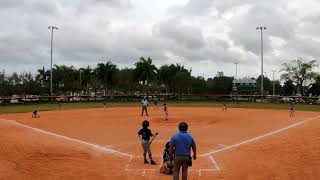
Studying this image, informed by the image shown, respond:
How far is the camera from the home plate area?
15.0 meters

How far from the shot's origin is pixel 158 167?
1564cm

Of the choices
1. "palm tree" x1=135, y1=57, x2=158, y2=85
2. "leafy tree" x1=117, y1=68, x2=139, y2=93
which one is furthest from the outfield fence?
"leafy tree" x1=117, y1=68, x2=139, y2=93

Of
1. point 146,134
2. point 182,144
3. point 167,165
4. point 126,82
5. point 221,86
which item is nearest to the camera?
point 182,144

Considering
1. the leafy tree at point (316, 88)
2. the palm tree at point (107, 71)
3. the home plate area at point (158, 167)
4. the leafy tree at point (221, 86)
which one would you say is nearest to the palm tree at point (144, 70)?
the palm tree at point (107, 71)

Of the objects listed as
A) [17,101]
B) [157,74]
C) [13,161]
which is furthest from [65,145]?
[157,74]

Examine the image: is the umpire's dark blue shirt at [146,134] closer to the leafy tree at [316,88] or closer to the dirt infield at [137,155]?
the dirt infield at [137,155]

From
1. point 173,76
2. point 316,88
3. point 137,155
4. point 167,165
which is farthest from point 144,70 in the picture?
point 167,165

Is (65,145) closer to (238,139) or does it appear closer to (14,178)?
(14,178)

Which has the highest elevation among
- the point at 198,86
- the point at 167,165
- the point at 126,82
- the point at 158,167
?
the point at 126,82

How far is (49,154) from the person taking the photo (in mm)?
18500

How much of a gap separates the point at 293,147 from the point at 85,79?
109185 millimetres

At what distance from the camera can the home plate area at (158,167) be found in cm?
1502

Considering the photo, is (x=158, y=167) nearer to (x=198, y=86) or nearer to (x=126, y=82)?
(x=198, y=86)

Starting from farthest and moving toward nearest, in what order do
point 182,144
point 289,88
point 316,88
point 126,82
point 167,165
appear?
1. point 289,88
2. point 126,82
3. point 316,88
4. point 167,165
5. point 182,144
